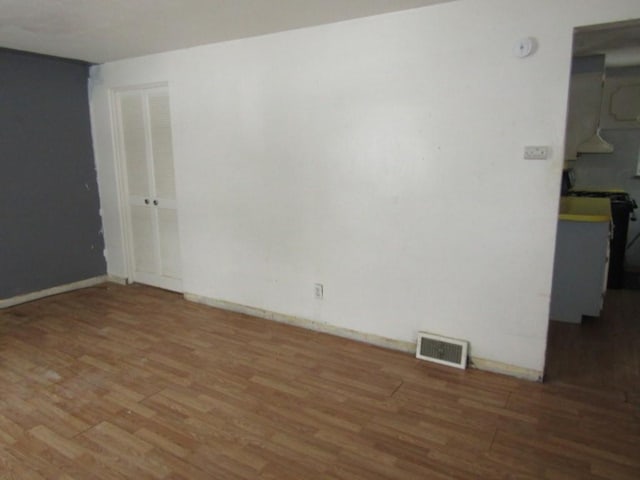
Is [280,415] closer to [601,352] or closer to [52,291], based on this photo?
[601,352]

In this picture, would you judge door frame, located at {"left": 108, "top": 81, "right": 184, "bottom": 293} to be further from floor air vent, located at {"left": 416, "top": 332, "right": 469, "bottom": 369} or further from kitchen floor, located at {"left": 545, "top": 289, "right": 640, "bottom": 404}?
kitchen floor, located at {"left": 545, "top": 289, "right": 640, "bottom": 404}

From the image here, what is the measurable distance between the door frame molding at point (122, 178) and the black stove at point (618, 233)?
4.97m

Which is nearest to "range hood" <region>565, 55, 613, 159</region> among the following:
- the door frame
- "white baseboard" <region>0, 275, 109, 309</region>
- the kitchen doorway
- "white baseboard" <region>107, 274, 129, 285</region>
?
the kitchen doorway

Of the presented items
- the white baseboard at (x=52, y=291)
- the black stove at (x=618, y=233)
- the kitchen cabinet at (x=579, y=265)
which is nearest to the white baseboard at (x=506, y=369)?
the kitchen cabinet at (x=579, y=265)

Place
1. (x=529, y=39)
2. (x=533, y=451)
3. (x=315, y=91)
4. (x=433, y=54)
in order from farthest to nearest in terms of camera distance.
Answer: (x=315, y=91) < (x=433, y=54) < (x=529, y=39) < (x=533, y=451)

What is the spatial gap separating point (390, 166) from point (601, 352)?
214 cm

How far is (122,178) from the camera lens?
4.74m

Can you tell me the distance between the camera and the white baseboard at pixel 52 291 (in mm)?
4227

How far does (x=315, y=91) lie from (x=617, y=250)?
12.9 feet

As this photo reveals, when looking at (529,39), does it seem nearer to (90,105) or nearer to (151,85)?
(151,85)

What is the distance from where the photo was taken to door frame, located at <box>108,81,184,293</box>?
180 inches

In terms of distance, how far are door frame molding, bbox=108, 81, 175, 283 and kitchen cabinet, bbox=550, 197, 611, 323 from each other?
14.1 feet

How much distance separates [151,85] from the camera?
13.9 feet

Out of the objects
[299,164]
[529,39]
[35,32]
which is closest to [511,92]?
[529,39]
